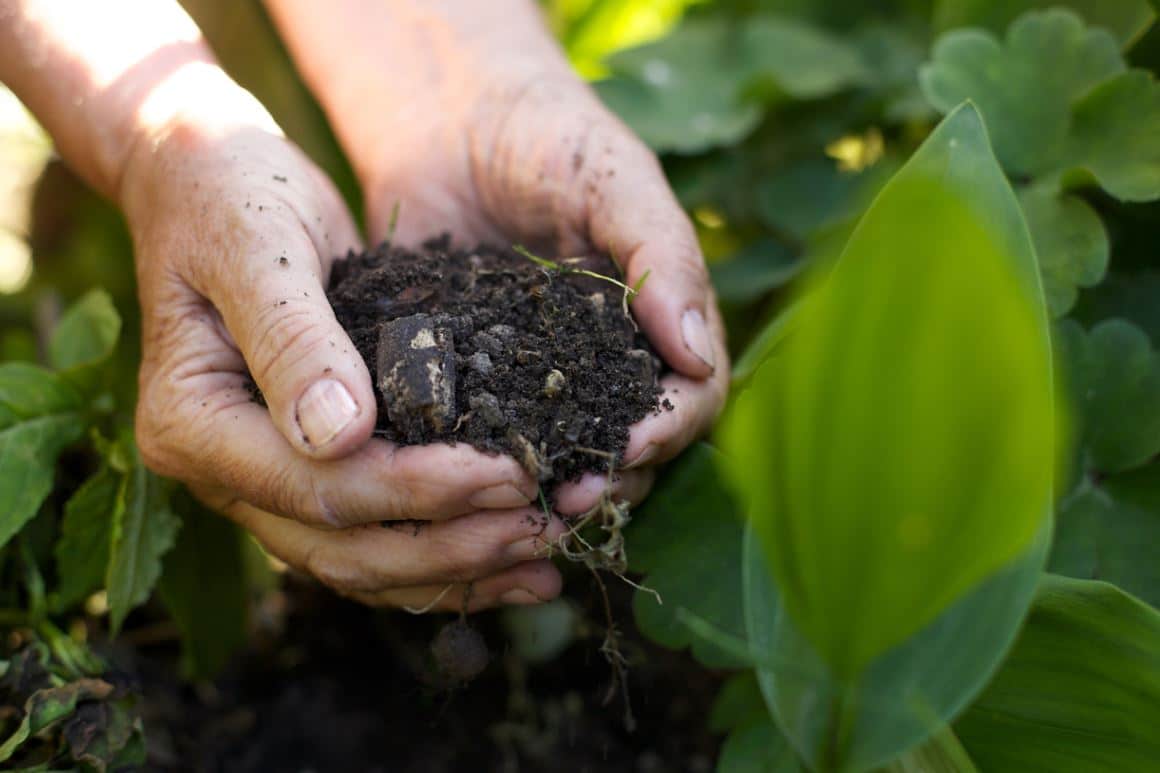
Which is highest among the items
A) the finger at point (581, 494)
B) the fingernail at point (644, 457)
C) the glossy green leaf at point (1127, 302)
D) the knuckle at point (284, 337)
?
the knuckle at point (284, 337)

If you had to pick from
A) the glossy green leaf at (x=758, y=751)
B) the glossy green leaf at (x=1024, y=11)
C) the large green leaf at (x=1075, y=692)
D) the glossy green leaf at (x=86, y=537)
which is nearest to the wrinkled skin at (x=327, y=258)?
the glossy green leaf at (x=86, y=537)

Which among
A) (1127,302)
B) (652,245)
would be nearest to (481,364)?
(652,245)

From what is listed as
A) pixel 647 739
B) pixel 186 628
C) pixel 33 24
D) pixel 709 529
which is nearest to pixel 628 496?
pixel 709 529

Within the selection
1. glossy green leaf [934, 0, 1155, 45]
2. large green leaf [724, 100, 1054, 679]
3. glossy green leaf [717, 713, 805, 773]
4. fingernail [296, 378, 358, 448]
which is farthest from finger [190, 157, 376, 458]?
glossy green leaf [934, 0, 1155, 45]

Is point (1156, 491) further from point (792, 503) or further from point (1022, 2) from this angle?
point (1022, 2)

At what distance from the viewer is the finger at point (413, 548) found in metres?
0.77

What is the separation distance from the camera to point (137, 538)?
948 mm

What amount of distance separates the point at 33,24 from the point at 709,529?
89cm

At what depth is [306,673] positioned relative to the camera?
1.24 m

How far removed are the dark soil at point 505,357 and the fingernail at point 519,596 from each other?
150mm

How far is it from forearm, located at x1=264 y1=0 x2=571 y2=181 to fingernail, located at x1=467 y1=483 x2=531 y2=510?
2.05ft

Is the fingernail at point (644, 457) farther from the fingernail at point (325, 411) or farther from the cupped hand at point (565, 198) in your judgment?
the fingernail at point (325, 411)

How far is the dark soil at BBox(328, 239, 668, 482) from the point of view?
0.74 m

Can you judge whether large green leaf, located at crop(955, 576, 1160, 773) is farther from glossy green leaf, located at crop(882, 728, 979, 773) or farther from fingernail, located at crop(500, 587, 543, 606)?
fingernail, located at crop(500, 587, 543, 606)
